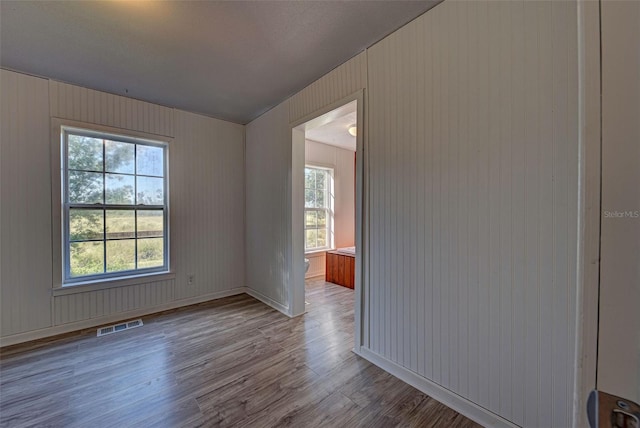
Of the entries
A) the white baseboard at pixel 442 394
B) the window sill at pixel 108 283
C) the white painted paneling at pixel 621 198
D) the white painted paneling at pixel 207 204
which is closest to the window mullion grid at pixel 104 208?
the window sill at pixel 108 283

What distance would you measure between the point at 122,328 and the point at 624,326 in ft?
12.0

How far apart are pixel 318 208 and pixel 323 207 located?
14cm

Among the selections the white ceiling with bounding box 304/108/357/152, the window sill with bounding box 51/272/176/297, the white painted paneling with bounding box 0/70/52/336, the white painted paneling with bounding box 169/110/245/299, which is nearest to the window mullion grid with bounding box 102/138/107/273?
the window sill with bounding box 51/272/176/297

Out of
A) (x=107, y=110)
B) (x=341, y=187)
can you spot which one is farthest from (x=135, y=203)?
(x=341, y=187)

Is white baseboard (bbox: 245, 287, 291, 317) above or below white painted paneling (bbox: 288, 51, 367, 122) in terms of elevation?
below

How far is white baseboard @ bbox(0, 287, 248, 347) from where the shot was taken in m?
2.47

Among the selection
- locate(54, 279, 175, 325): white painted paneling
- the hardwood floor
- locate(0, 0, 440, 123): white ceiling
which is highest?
locate(0, 0, 440, 123): white ceiling

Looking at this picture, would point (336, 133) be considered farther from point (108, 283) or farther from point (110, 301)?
point (110, 301)

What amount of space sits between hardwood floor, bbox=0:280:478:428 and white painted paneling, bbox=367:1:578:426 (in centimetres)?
42

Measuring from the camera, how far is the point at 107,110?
2.91m

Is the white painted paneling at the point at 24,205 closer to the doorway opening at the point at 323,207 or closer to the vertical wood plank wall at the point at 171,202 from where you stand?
the vertical wood plank wall at the point at 171,202

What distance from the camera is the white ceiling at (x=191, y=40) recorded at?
172 centimetres

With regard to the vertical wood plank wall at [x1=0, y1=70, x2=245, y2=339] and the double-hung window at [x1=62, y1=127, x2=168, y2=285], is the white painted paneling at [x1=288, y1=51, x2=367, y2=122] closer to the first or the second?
the vertical wood plank wall at [x1=0, y1=70, x2=245, y2=339]

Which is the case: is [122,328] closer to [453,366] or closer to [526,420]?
[453,366]
